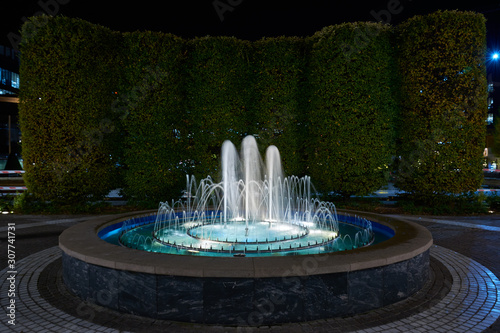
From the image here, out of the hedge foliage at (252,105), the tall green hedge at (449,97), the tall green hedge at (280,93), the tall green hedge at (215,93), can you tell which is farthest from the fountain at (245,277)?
the tall green hedge at (280,93)

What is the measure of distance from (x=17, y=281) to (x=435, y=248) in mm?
9698

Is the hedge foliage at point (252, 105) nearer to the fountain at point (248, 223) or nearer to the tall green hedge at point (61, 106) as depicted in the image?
the tall green hedge at point (61, 106)

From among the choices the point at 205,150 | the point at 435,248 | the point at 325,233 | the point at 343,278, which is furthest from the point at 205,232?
the point at 205,150

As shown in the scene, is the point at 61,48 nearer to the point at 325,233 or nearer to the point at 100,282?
the point at 100,282

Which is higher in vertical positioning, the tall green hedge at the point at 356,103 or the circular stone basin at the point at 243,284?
the tall green hedge at the point at 356,103

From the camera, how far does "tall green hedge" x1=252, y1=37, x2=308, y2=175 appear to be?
15.1 metres

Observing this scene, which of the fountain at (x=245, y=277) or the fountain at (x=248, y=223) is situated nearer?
the fountain at (x=245, y=277)

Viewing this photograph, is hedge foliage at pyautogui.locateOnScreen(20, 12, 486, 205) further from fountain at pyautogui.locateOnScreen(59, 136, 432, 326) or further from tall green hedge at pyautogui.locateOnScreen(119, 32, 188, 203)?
fountain at pyautogui.locateOnScreen(59, 136, 432, 326)

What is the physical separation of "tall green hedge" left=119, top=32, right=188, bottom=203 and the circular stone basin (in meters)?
9.56

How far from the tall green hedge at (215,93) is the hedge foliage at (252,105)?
5cm

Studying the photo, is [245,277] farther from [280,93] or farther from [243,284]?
[280,93]

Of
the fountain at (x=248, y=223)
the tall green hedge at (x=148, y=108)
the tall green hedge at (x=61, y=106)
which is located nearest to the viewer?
the fountain at (x=248, y=223)

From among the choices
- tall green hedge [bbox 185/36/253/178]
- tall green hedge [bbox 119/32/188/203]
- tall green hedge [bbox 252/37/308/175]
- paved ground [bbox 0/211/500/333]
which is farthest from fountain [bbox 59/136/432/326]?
tall green hedge [bbox 252/37/308/175]

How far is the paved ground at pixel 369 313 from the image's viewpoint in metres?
4.25
